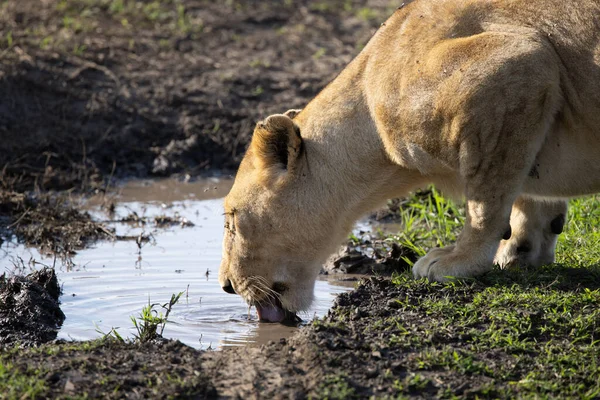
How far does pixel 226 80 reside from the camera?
11.5 metres

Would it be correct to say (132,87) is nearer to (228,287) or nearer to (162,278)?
(162,278)

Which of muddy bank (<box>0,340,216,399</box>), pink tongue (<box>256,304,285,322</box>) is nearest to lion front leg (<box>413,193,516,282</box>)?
pink tongue (<box>256,304,285,322</box>)

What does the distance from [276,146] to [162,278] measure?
1.80 metres

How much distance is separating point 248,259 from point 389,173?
97 cm

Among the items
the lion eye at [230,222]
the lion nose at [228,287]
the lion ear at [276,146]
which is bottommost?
the lion nose at [228,287]

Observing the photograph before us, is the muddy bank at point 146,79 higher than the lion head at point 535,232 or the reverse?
higher

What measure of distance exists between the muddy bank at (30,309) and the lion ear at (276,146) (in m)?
1.50

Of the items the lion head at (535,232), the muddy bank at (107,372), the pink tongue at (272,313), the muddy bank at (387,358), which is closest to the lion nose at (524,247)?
the lion head at (535,232)

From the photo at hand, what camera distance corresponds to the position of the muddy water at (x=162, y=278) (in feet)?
19.9

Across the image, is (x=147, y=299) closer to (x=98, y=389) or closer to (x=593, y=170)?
(x=98, y=389)

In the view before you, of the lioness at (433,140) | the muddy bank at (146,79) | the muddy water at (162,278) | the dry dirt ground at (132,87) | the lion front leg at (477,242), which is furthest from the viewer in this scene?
the muddy bank at (146,79)

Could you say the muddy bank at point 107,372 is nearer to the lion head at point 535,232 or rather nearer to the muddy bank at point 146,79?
the lion head at point 535,232

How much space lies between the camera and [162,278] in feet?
23.8

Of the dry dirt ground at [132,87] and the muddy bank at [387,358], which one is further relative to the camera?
the dry dirt ground at [132,87]
